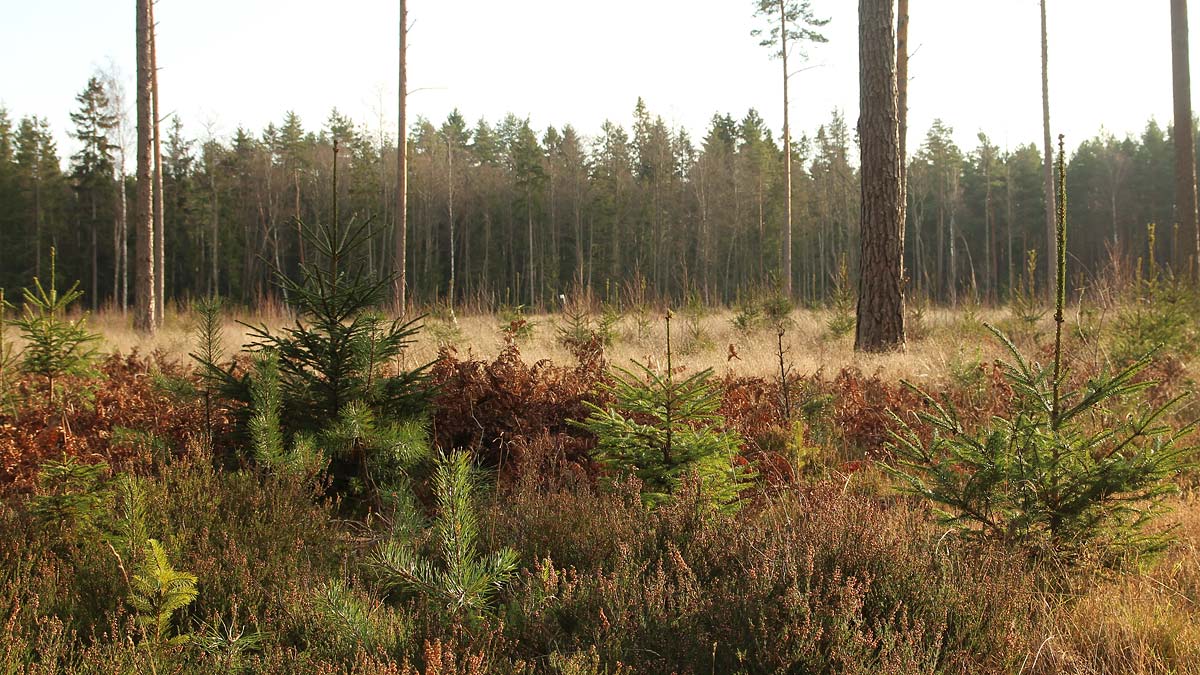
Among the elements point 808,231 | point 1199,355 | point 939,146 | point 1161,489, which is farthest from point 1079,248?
point 1161,489

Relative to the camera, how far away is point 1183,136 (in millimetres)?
12219

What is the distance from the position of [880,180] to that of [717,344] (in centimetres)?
340

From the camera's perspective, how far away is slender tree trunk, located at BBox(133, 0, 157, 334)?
12539 millimetres

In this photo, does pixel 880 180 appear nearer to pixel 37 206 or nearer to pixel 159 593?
pixel 159 593

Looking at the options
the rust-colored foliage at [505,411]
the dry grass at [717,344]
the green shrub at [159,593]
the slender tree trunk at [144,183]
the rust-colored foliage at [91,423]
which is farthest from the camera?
the slender tree trunk at [144,183]

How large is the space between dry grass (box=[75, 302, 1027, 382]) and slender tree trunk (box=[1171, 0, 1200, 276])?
10.4 feet

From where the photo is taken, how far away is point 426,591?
2.66m

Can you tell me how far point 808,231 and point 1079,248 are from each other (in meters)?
20.6

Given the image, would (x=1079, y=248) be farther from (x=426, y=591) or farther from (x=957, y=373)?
(x=426, y=591)

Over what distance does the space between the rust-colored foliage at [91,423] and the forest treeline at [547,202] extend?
3676cm

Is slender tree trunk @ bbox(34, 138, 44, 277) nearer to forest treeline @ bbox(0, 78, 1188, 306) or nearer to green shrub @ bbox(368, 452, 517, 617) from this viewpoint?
forest treeline @ bbox(0, 78, 1188, 306)

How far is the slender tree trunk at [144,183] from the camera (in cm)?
1254

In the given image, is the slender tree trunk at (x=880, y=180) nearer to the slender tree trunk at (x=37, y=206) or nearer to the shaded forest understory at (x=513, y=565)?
the shaded forest understory at (x=513, y=565)

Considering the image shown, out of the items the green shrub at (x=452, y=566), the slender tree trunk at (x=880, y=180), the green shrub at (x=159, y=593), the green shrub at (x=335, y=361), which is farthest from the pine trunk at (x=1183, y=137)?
the green shrub at (x=159, y=593)
